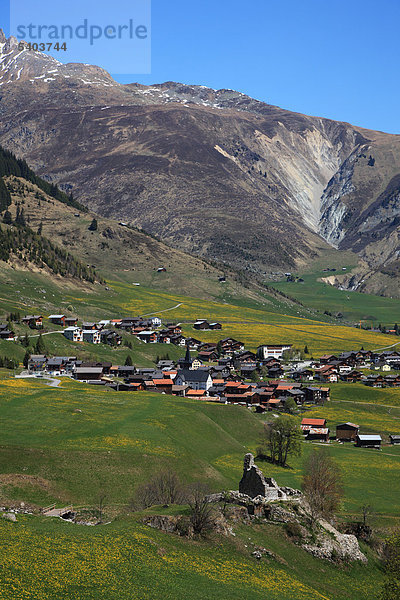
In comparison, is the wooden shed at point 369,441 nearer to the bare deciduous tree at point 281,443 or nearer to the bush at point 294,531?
the bare deciduous tree at point 281,443

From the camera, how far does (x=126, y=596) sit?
33812 mm

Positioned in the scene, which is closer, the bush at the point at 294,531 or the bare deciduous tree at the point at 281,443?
the bush at the point at 294,531

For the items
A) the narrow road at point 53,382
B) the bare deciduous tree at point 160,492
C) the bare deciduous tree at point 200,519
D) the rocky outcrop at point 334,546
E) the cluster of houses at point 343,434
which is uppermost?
the bare deciduous tree at point 200,519

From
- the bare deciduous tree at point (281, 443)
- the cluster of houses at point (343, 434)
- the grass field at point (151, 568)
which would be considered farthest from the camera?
the cluster of houses at point (343, 434)

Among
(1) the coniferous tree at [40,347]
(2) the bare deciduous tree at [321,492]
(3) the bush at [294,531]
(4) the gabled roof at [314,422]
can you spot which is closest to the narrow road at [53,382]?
(1) the coniferous tree at [40,347]

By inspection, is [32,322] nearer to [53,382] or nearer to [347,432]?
[53,382]

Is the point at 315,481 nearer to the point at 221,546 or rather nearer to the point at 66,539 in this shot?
the point at 221,546

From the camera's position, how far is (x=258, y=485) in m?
58.1

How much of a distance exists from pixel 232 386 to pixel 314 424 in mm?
32203

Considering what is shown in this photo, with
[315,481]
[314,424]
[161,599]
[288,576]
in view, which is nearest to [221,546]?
[288,576]

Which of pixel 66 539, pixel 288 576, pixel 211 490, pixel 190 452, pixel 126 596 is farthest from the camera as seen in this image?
pixel 190 452

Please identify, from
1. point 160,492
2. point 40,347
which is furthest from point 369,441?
point 40,347

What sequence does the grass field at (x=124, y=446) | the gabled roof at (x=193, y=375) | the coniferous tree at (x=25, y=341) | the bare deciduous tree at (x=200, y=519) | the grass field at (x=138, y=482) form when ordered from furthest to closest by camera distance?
the coniferous tree at (x=25, y=341) → the gabled roof at (x=193, y=375) → the grass field at (x=124, y=446) → the bare deciduous tree at (x=200, y=519) → the grass field at (x=138, y=482)

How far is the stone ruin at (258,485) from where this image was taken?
5678 cm
